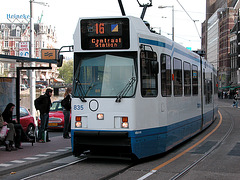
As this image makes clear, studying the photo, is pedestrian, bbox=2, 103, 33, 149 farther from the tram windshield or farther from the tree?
the tree

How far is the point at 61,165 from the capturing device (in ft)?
29.3

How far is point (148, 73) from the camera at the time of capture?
8.82 meters

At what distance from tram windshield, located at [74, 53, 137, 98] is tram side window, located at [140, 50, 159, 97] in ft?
0.83

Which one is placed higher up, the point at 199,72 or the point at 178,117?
the point at 199,72

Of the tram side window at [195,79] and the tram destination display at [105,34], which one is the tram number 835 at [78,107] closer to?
the tram destination display at [105,34]

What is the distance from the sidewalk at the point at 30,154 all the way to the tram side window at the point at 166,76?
10.2ft

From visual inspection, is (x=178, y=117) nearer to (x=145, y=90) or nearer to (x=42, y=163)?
(x=145, y=90)

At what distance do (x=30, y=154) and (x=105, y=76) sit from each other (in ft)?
10.8

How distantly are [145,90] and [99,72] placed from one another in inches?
43.8

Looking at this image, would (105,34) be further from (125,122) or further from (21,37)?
(21,37)

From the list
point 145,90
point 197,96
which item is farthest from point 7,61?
point 197,96

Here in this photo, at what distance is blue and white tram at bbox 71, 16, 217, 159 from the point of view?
332 inches

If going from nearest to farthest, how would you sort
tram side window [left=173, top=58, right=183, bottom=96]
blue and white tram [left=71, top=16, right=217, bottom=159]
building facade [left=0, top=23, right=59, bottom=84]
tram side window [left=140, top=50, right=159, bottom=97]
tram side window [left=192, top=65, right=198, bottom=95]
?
blue and white tram [left=71, top=16, right=217, bottom=159] → tram side window [left=140, top=50, right=159, bottom=97] → tram side window [left=173, top=58, right=183, bottom=96] → tram side window [left=192, top=65, right=198, bottom=95] → building facade [left=0, top=23, right=59, bottom=84]

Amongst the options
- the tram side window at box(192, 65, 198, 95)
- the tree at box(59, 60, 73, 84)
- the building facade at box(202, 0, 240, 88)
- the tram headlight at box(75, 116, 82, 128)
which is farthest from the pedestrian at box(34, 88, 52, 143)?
the tree at box(59, 60, 73, 84)
